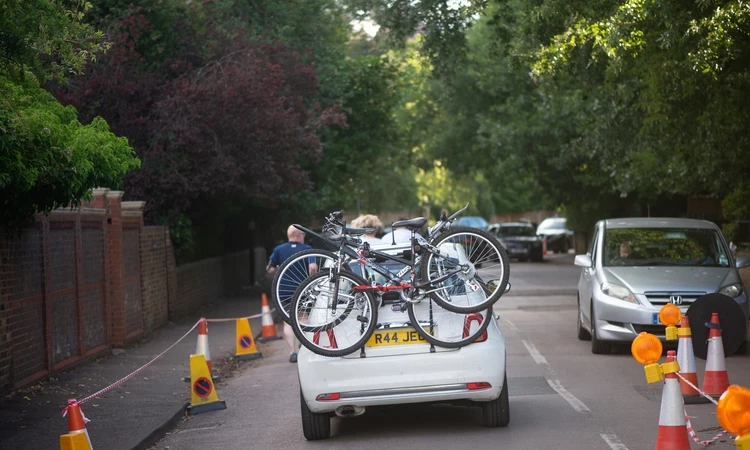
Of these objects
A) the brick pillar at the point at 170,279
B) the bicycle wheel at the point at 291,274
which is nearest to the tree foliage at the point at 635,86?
the bicycle wheel at the point at 291,274

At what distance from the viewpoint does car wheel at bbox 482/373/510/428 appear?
8.70 meters

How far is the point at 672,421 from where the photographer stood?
679cm

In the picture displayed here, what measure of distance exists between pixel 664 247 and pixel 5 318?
850cm

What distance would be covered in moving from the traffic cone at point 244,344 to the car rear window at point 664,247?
529cm

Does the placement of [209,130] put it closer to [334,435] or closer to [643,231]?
[643,231]

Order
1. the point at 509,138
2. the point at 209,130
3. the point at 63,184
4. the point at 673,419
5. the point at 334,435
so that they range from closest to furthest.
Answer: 1. the point at 673,419
2. the point at 334,435
3. the point at 63,184
4. the point at 209,130
5. the point at 509,138

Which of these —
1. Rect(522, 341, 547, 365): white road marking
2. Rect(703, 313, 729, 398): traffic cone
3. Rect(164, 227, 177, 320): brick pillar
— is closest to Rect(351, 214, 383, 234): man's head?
Rect(522, 341, 547, 365): white road marking

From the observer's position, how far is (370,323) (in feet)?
27.1

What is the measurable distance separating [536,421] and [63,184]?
4.92 m

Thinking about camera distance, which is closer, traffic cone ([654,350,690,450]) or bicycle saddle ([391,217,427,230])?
traffic cone ([654,350,690,450])

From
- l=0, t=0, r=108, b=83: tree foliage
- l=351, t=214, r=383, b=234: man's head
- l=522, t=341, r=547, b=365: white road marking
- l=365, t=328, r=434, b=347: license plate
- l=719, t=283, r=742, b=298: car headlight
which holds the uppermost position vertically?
l=0, t=0, r=108, b=83: tree foliage

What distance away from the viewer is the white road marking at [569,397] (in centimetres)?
962

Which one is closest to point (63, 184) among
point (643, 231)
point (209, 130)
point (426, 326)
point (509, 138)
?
point (426, 326)

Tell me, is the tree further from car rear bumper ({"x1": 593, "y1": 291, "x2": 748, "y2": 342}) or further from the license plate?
the license plate
